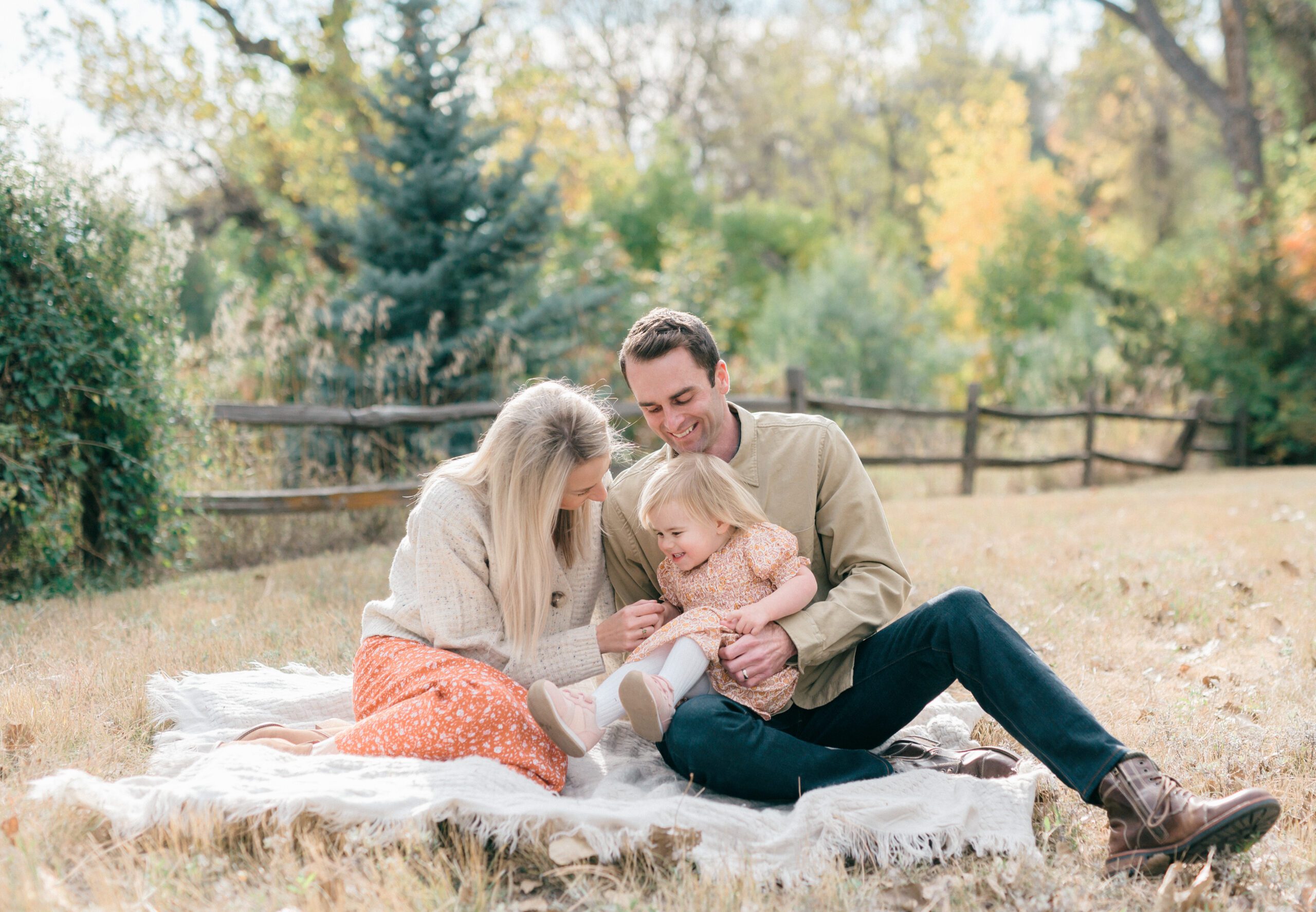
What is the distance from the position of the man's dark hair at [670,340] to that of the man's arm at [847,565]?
1.48 feet

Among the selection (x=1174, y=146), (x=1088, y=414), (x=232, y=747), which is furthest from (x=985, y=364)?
(x=232, y=747)

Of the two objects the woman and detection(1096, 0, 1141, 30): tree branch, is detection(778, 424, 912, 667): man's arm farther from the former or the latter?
detection(1096, 0, 1141, 30): tree branch

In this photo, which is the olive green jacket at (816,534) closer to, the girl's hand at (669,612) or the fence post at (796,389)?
the girl's hand at (669,612)

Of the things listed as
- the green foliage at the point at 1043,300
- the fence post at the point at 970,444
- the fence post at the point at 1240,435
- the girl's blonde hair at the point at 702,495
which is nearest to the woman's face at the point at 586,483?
the girl's blonde hair at the point at 702,495

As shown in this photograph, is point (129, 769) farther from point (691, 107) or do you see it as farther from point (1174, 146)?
point (1174, 146)

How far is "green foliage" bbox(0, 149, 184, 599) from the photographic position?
455 centimetres

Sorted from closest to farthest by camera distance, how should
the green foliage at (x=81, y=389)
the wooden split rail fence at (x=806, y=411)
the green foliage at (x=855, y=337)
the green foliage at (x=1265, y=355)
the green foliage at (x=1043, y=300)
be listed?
the green foliage at (x=81, y=389), the wooden split rail fence at (x=806, y=411), the green foliage at (x=1265, y=355), the green foliage at (x=855, y=337), the green foliage at (x=1043, y=300)

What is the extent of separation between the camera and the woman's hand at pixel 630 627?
107 inches

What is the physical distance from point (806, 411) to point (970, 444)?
6.97ft

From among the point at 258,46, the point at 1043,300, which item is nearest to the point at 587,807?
the point at 258,46

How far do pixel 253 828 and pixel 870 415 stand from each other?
925 cm

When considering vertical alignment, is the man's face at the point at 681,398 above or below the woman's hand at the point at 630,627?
above

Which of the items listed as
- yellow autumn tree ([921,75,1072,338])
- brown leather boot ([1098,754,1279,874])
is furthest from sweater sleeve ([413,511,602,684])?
yellow autumn tree ([921,75,1072,338])

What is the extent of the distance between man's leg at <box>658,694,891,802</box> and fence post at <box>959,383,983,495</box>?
841 cm
